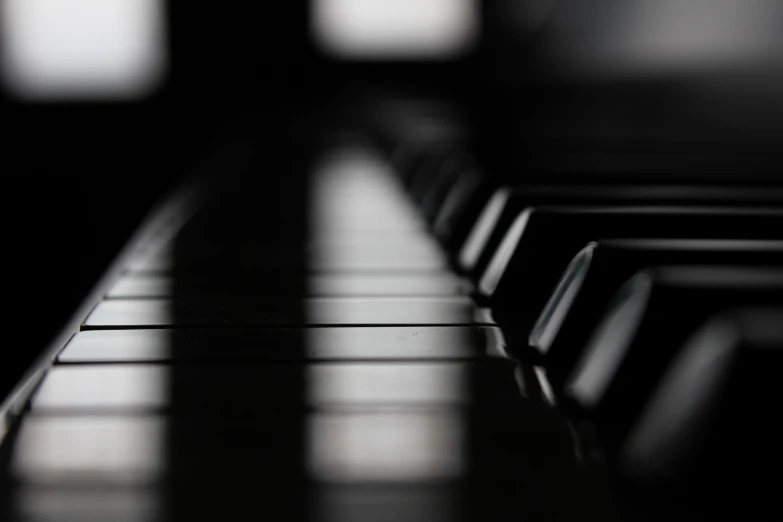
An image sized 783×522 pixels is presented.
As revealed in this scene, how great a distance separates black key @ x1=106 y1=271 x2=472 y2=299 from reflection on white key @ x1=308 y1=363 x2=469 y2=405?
16 cm

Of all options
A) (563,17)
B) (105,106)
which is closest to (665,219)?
(563,17)

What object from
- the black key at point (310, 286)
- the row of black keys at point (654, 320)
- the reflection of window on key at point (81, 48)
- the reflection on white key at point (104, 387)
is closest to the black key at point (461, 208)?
the row of black keys at point (654, 320)

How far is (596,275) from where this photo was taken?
17.7 inches

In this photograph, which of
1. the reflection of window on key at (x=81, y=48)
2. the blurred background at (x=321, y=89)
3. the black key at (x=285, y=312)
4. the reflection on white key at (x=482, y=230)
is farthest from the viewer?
the reflection of window on key at (x=81, y=48)

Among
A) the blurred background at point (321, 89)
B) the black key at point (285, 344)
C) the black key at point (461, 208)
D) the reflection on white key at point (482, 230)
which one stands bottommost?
the black key at point (285, 344)

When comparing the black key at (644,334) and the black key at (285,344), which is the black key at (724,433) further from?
the black key at (285,344)

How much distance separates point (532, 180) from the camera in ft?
2.92

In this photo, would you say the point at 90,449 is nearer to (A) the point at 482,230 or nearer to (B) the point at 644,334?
(B) the point at 644,334

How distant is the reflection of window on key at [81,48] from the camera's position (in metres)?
6.70

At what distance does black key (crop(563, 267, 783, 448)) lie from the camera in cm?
36

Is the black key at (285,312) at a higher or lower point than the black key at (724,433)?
higher

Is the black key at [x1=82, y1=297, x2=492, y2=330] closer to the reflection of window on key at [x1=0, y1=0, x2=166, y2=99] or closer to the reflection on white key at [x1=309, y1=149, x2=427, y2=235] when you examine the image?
the reflection on white key at [x1=309, y1=149, x2=427, y2=235]

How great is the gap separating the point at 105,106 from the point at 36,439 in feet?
22.8

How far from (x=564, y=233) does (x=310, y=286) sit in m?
0.15
